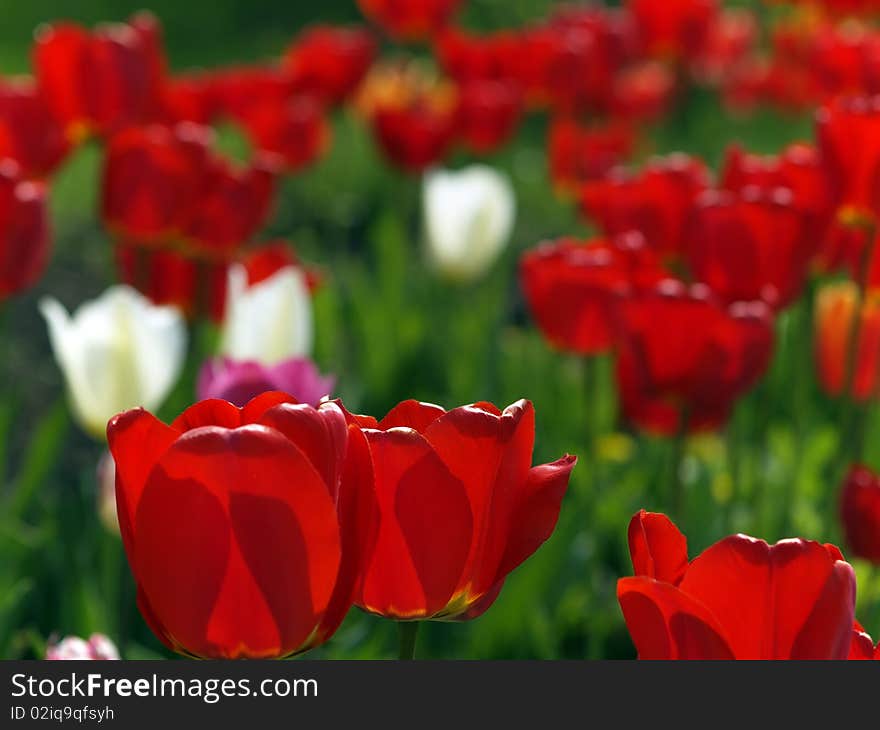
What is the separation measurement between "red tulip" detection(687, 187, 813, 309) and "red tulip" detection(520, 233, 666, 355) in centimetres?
8

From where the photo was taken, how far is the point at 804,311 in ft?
7.32

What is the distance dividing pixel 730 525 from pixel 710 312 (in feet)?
1.69

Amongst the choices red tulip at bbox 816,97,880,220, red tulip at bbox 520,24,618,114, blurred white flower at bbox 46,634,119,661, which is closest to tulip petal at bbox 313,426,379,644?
blurred white flower at bbox 46,634,119,661

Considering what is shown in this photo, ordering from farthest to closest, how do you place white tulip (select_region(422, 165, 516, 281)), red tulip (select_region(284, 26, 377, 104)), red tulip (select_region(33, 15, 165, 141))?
red tulip (select_region(284, 26, 377, 104)) < white tulip (select_region(422, 165, 516, 281)) < red tulip (select_region(33, 15, 165, 141))

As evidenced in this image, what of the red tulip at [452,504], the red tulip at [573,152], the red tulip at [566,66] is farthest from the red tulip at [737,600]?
the red tulip at [566,66]

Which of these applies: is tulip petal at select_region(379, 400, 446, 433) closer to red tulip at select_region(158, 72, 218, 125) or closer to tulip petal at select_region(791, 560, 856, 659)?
tulip petal at select_region(791, 560, 856, 659)

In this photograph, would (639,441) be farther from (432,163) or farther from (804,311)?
(432,163)

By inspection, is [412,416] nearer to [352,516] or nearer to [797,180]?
[352,516]

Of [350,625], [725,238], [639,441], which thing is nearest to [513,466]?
[725,238]

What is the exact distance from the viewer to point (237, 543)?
2.85 feet

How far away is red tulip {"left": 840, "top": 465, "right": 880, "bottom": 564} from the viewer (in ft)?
5.52

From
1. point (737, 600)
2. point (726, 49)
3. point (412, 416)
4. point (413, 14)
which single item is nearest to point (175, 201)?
point (412, 416)

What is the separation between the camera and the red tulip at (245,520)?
0.84 metres

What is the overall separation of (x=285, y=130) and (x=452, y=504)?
290 cm
